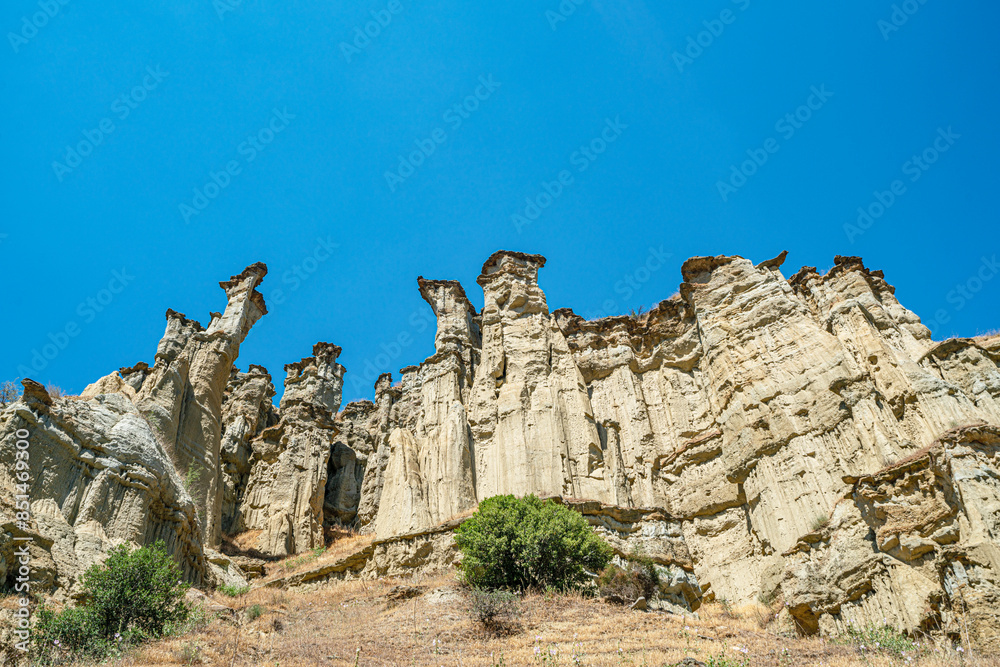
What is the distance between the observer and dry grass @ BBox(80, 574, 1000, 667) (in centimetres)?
1220

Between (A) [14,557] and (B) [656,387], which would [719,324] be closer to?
(B) [656,387]

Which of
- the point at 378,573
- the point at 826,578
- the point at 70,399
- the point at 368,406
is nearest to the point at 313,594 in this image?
the point at 378,573

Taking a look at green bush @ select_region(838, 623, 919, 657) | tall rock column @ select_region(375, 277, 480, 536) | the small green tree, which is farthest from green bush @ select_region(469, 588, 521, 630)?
tall rock column @ select_region(375, 277, 480, 536)

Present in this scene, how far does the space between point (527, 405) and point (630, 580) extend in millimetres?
14560

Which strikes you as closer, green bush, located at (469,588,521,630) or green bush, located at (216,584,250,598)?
green bush, located at (469,588,521,630)

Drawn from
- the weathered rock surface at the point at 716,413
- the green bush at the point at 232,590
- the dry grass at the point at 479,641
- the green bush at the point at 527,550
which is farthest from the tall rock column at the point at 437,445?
the green bush at the point at 527,550

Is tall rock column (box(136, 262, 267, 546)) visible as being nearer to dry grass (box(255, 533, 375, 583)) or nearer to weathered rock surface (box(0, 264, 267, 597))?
dry grass (box(255, 533, 375, 583))

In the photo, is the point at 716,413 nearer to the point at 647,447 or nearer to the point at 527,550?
the point at 647,447

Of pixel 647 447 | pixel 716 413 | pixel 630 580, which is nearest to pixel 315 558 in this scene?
pixel 647 447

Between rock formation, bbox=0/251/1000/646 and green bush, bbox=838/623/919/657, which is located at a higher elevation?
rock formation, bbox=0/251/1000/646

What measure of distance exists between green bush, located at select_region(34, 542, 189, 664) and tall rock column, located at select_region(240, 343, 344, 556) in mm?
23265

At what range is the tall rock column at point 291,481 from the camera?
38750 millimetres

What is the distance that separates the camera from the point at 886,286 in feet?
117

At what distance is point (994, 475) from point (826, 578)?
4.48m
